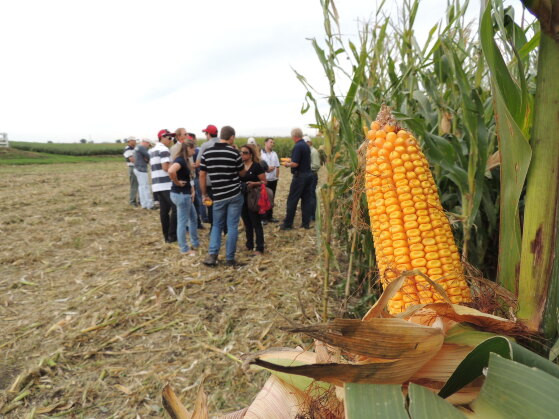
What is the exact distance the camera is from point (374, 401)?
0.57 metres

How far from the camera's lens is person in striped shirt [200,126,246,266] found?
4.54 m

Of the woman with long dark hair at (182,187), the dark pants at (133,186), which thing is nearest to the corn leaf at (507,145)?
the woman with long dark hair at (182,187)

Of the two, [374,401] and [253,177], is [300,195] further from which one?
[374,401]

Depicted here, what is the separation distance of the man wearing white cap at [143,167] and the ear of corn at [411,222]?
7.44 m

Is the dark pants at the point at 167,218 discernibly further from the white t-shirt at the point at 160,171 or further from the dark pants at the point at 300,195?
the dark pants at the point at 300,195

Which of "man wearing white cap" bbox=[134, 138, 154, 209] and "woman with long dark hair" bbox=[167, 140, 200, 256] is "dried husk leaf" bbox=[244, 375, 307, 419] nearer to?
"woman with long dark hair" bbox=[167, 140, 200, 256]

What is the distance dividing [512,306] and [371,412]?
50 centimetres

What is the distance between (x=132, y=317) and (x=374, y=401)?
3.64m

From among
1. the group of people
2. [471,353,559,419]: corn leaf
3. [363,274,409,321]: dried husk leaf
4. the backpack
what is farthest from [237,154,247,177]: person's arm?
[471,353,559,419]: corn leaf

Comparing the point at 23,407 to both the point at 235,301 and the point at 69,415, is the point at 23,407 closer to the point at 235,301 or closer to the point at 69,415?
the point at 69,415

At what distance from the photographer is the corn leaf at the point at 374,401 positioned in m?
0.55

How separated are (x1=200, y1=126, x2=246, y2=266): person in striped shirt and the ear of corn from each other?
3.69 metres

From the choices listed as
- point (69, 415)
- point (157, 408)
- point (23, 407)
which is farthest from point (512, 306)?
point (23, 407)

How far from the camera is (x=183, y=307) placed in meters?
3.83
